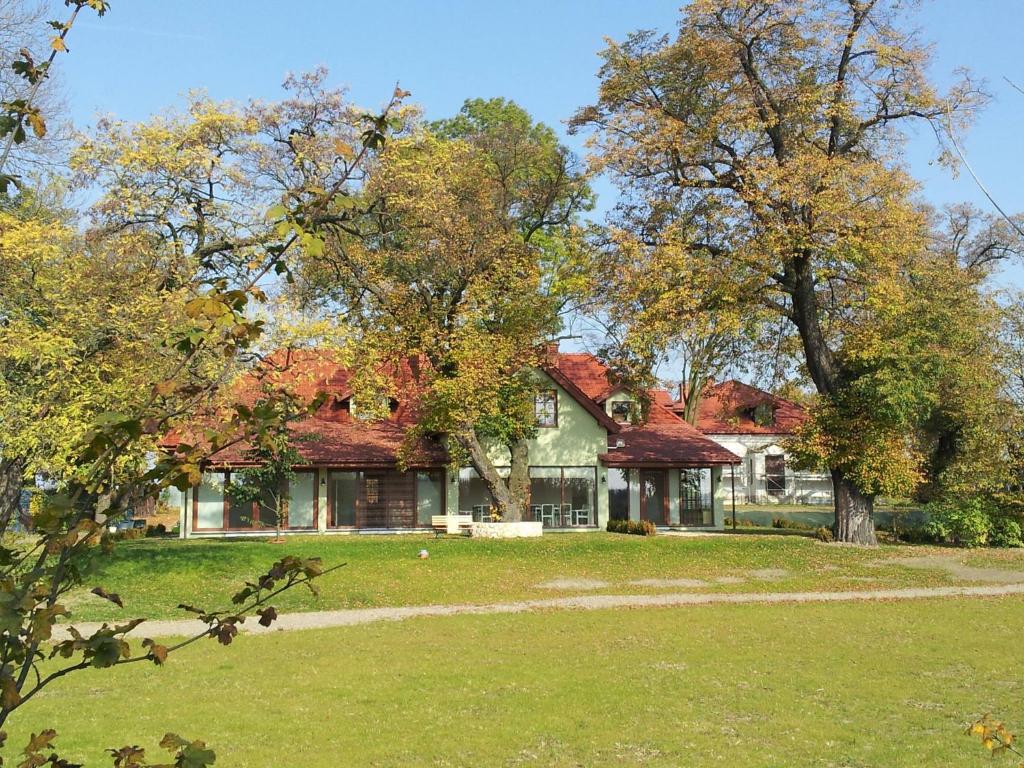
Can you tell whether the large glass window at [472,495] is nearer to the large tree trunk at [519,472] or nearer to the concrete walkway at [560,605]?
the large tree trunk at [519,472]

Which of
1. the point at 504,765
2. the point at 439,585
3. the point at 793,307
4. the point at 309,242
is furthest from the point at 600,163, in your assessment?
the point at 309,242

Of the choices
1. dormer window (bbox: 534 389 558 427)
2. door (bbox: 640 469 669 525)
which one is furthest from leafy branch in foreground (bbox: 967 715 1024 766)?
door (bbox: 640 469 669 525)

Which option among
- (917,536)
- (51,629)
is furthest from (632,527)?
(51,629)

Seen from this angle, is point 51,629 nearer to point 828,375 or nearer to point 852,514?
point 828,375

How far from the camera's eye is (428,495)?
116 ft

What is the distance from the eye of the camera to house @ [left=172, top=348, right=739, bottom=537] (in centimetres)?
3388

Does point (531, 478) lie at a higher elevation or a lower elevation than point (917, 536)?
higher

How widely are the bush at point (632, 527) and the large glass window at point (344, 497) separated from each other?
9426 mm

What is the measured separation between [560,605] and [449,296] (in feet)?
43.7

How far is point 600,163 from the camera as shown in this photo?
88.6ft

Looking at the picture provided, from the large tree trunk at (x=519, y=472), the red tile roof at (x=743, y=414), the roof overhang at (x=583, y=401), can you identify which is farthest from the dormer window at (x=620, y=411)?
the red tile roof at (x=743, y=414)

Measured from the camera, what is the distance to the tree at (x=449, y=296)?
26.7 metres

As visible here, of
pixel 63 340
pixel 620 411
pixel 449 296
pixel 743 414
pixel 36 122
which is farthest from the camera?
pixel 743 414

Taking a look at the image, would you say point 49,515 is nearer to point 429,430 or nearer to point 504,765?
point 504,765
